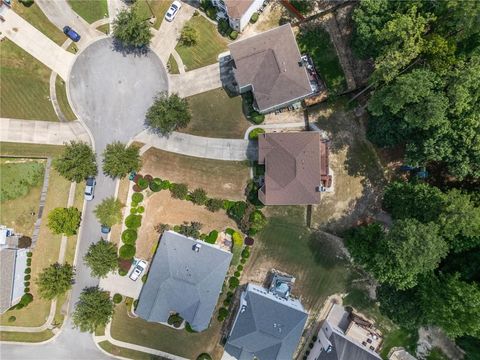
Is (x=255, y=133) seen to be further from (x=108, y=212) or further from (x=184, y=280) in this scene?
(x=108, y=212)

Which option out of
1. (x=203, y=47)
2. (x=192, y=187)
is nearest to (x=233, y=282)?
(x=192, y=187)

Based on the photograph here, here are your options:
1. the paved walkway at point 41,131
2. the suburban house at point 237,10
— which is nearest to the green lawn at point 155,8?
the suburban house at point 237,10

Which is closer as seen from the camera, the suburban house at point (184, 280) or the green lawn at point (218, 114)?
the suburban house at point (184, 280)

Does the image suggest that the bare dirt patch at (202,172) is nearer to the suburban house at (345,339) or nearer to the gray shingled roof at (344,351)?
the suburban house at (345,339)

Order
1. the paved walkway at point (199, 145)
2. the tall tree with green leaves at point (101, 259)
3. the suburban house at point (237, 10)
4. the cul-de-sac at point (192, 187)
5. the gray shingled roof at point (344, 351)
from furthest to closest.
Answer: the paved walkway at point (199, 145) < the tall tree with green leaves at point (101, 259) < the cul-de-sac at point (192, 187) < the gray shingled roof at point (344, 351) < the suburban house at point (237, 10)

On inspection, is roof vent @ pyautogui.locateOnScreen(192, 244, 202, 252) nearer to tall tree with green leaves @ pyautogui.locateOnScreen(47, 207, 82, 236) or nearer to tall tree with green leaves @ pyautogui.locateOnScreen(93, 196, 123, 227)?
tall tree with green leaves @ pyautogui.locateOnScreen(93, 196, 123, 227)

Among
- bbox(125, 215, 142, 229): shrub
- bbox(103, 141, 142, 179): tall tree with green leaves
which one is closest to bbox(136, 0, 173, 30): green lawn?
bbox(103, 141, 142, 179): tall tree with green leaves
